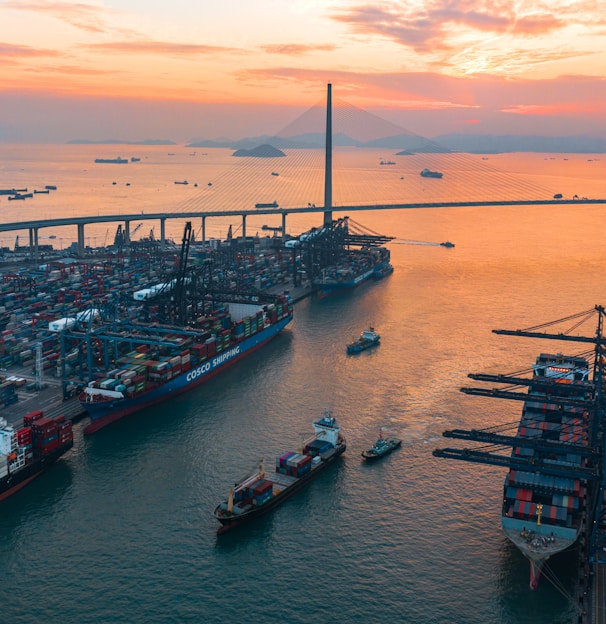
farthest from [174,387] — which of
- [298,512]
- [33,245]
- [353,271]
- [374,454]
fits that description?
[33,245]

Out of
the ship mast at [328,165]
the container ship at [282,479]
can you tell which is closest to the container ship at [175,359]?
the container ship at [282,479]

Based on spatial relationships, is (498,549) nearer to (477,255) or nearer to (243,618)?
(243,618)

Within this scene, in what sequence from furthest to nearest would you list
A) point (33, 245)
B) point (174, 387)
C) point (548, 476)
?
point (33, 245) → point (174, 387) → point (548, 476)

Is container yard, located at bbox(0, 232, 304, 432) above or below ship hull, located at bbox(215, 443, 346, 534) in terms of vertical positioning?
above

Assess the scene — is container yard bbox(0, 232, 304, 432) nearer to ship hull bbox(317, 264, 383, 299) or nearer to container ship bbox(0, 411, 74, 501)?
ship hull bbox(317, 264, 383, 299)

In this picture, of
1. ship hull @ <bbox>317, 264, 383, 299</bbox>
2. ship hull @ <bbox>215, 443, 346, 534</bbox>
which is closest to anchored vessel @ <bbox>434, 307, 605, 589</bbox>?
ship hull @ <bbox>215, 443, 346, 534</bbox>

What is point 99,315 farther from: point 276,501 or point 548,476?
point 548,476
